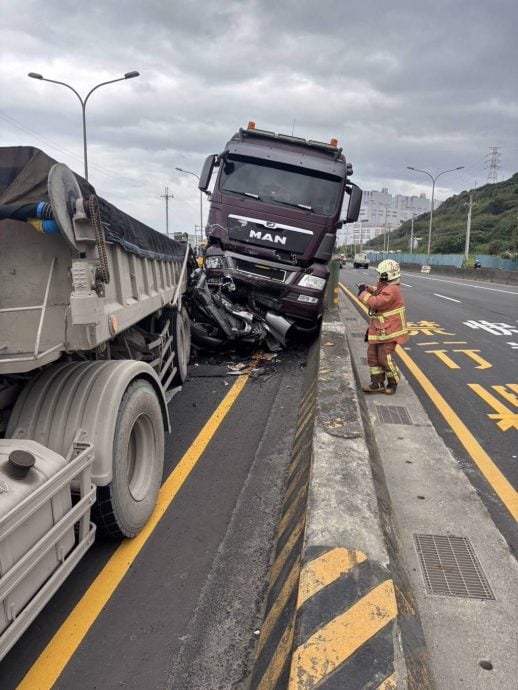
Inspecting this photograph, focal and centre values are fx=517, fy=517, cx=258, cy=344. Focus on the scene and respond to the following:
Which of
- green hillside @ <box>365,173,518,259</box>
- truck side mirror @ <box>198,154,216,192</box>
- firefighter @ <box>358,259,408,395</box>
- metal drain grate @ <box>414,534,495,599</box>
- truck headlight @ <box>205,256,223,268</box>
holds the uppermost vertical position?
green hillside @ <box>365,173,518,259</box>

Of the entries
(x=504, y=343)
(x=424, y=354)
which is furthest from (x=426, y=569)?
(x=504, y=343)

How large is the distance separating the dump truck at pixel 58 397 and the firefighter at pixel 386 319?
11.1ft

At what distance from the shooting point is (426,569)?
9.56ft

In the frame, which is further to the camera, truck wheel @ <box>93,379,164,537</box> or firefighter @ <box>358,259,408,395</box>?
firefighter @ <box>358,259,408,395</box>

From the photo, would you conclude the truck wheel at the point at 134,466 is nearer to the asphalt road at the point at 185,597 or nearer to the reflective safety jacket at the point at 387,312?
the asphalt road at the point at 185,597

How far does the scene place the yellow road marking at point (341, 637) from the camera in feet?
6.02

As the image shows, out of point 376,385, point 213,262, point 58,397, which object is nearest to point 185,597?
point 58,397

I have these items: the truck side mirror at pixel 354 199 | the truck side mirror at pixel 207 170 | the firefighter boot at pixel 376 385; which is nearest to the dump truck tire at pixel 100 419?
the firefighter boot at pixel 376 385

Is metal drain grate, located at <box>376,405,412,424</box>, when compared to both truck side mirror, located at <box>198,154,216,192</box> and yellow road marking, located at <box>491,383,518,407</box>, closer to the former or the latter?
yellow road marking, located at <box>491,383,518,407</box>

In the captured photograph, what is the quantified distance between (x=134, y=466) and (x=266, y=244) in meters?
5.16

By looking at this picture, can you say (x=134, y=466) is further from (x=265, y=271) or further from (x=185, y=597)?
(x=265, y=271)

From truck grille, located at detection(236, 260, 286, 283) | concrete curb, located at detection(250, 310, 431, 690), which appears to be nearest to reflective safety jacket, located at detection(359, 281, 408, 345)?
truck grille, located at detection(236, 260, 286, 283)

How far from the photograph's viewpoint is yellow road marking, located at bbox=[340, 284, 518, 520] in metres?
3.80

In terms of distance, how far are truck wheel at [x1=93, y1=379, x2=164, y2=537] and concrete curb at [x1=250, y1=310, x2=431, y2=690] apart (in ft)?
2.93
